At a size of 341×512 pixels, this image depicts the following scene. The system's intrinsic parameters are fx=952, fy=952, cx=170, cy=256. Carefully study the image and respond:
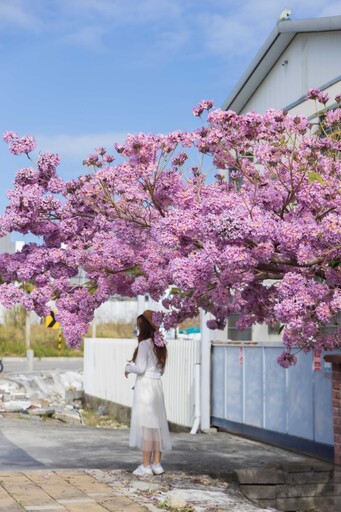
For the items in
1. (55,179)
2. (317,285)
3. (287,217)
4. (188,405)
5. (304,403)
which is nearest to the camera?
(317,285)

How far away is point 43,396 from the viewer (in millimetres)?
28562

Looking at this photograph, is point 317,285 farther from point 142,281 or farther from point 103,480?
point 103,480

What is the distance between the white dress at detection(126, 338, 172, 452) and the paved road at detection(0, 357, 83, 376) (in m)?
25.9

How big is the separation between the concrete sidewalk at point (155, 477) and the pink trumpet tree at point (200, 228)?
1.61 metres

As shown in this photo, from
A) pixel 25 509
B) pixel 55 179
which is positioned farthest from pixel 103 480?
pixel 55 179

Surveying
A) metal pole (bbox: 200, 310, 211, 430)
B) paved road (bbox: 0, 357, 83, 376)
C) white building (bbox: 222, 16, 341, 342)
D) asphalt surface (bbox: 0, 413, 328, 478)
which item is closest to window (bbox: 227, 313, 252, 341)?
white building (bbox: 222, 16, 341, 342)

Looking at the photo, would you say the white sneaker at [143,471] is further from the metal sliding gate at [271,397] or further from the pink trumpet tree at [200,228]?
the metal sliding gate at [271,397]

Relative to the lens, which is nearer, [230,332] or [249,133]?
[249,133]

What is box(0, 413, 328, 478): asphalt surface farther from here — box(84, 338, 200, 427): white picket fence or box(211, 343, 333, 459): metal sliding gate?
box(84, 338, 200, 427): white picket fence

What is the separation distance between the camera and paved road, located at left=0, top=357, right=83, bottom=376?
38.4 m

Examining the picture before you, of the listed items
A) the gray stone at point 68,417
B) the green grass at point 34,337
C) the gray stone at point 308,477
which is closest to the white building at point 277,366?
the gray stone at point 308,477

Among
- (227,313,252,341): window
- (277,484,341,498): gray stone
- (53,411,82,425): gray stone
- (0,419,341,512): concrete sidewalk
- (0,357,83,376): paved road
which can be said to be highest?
(227,313,252,341): window

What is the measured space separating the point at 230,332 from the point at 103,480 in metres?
9.78

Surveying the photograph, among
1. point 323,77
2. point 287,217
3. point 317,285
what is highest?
point 323,77
